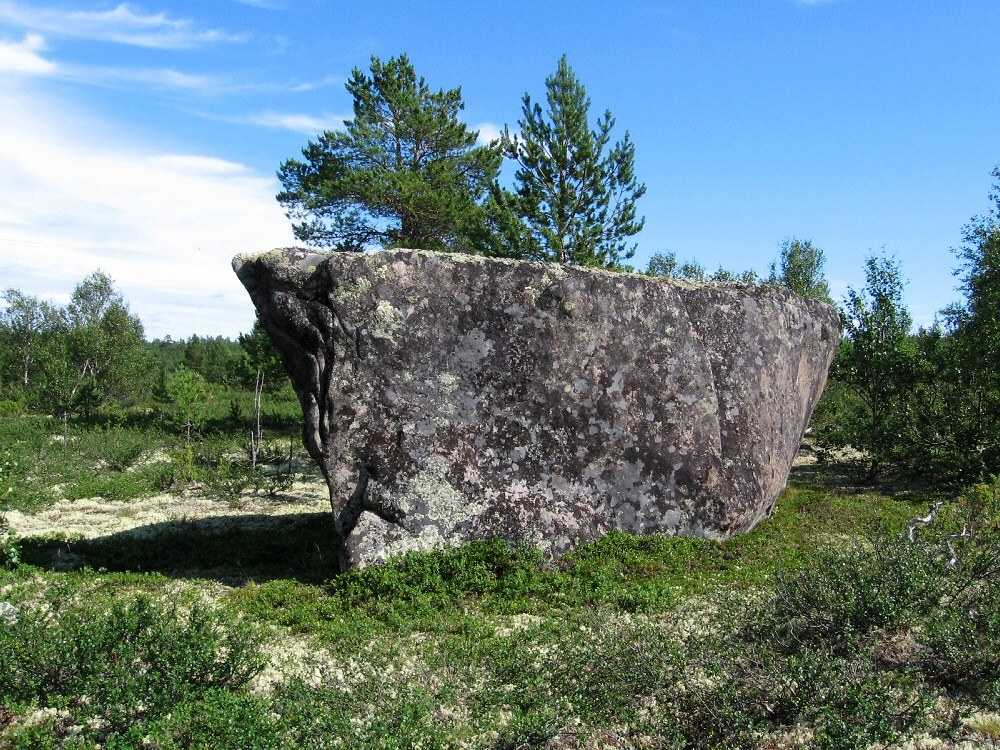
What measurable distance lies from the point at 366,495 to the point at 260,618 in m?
1.68

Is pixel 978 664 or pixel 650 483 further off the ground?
pixel 650 483

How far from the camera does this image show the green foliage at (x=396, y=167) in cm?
1970

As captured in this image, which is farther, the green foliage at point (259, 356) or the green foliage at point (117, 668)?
the green foliage at point (259, 356)

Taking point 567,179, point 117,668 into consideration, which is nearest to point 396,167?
point 567,179

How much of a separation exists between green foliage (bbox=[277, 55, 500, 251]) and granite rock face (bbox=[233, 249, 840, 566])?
1106 cm

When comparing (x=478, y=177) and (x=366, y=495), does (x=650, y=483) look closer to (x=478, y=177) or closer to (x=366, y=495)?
(x=366, y=495)

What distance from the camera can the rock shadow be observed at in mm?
9250

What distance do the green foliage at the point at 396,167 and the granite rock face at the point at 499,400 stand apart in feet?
36.3

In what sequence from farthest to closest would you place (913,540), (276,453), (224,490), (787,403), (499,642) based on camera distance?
(276,453), (224,490), (787,403), (913,540), (499,642)

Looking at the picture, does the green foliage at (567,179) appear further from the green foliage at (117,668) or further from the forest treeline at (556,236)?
the green foliage at (117,668)

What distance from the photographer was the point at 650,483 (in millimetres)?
8836

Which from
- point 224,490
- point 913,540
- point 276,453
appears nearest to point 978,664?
point 913,540

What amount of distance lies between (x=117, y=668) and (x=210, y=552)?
529 centimetres

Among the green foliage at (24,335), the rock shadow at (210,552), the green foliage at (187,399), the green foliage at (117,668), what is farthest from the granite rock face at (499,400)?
the green foliage at (24,335)
